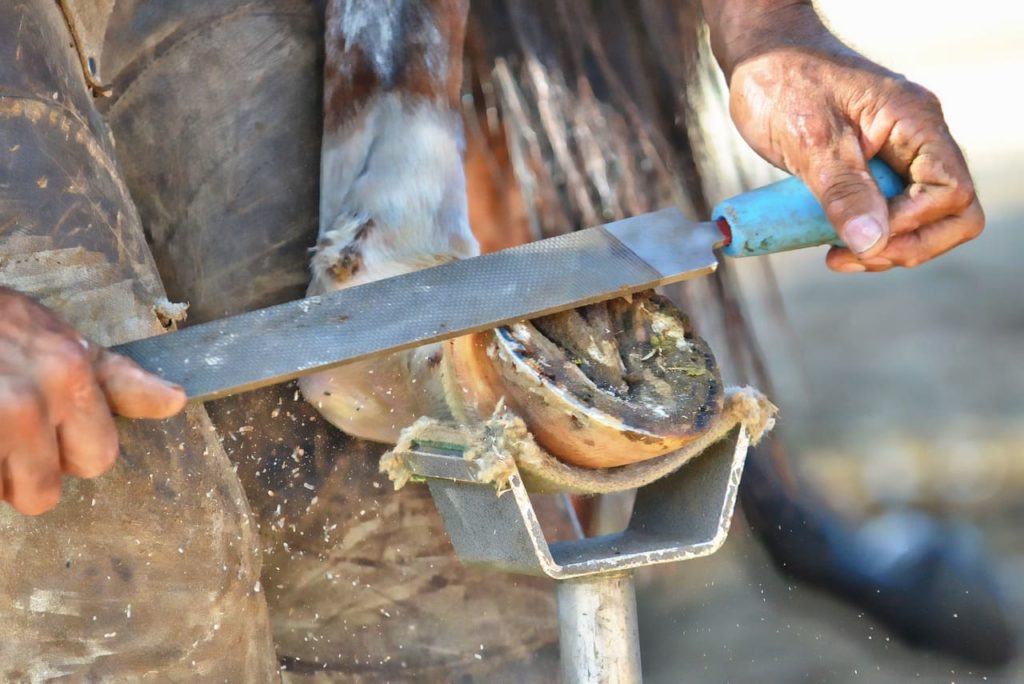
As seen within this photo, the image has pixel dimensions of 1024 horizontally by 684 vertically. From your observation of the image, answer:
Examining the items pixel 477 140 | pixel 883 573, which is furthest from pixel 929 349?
pixel 477 140

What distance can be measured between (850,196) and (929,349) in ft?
3.52

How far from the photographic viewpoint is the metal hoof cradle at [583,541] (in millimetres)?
698

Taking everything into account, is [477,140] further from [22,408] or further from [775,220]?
[22,408]

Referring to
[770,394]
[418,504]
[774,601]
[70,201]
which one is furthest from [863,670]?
[70,201]

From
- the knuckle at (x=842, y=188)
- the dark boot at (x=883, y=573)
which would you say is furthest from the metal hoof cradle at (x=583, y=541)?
the dark boot at (x=883, y=573)

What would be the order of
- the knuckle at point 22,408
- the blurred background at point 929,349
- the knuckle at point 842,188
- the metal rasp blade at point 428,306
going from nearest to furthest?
1. the knuckle at point 22,408
2. the metal rasp blade at point 428,306
3. the knuckle at point 842,188
4. the blurred background at point 929,349

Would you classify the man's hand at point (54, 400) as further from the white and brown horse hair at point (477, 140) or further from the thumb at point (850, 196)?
the thumb at point (850, 196)

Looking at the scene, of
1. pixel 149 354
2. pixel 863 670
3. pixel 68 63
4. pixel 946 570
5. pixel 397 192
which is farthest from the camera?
pixel 946 570

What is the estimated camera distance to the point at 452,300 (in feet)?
2.41

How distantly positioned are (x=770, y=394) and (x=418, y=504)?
1.90ft

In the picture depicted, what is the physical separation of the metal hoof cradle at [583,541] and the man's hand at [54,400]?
0.18 metres

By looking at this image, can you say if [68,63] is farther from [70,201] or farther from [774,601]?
[774,601]

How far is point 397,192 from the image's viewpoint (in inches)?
37.9

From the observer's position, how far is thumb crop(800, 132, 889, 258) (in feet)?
2.57
